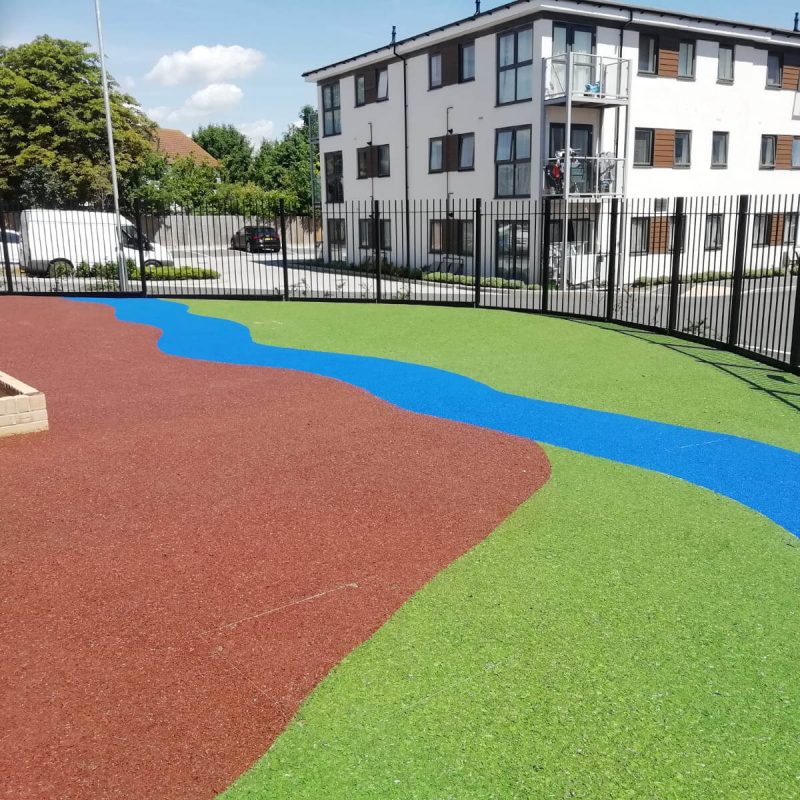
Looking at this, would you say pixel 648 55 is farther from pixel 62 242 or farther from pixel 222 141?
pixel 222 141

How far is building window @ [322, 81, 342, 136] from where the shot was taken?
120 feet

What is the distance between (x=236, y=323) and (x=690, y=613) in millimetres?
13909

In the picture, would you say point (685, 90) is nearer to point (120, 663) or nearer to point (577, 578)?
point (577, 578)

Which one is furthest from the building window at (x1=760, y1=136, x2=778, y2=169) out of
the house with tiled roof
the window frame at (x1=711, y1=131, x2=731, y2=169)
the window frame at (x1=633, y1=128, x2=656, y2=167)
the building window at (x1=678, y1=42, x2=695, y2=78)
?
the house with tiled roof

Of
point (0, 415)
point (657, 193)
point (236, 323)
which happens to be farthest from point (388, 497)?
point (657, 193)

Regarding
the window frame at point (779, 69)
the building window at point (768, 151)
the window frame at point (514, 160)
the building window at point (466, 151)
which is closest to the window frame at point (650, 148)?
the window frame at point (514, 160)

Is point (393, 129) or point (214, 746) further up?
point (393, 129)

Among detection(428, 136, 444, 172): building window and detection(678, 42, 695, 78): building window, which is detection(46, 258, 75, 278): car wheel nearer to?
detection(428, 136, 444, 172): building window

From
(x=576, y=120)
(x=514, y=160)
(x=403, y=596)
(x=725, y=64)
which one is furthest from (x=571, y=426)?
(x=725, y=64)

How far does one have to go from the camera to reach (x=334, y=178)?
1494 inches

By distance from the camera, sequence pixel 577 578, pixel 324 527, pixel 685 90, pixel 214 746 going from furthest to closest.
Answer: pixel 685 90 < pixel 324 527 < pixel 577 578 < pixel 214 746

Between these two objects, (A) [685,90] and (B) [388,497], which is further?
(A) [685,90]

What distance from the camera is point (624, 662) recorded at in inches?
162

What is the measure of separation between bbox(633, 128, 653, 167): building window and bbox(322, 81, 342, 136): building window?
14.8 meters
